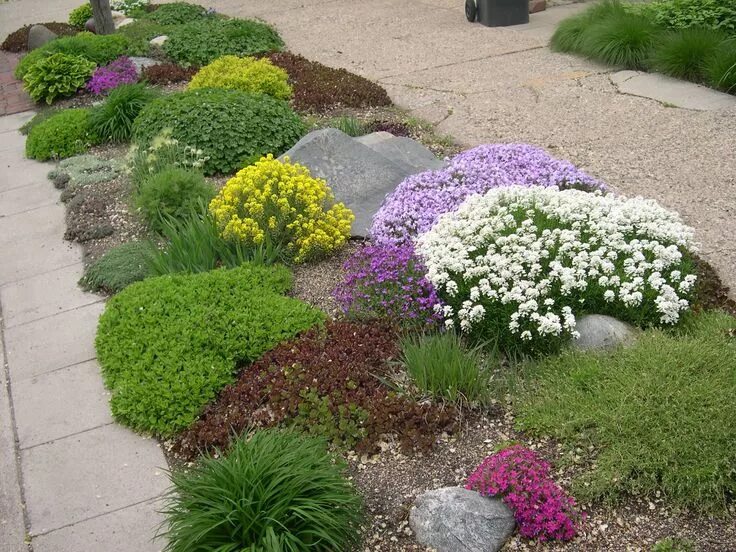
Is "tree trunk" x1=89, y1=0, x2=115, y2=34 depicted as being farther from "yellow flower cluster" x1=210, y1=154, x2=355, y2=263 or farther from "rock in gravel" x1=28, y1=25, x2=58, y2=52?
"yellow flower cluster" x1=210, y1=154, x2=355, y2=263

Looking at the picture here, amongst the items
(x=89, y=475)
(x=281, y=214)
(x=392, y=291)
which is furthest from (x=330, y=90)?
(x=89, y=475)

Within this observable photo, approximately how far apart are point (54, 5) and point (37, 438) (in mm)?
15265

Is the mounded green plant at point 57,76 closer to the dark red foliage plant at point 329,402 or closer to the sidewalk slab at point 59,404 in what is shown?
the sidewalk slab at point 59,404

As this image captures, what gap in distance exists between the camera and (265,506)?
3461mm

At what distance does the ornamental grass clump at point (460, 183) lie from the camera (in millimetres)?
5898

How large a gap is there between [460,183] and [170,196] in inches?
87.1

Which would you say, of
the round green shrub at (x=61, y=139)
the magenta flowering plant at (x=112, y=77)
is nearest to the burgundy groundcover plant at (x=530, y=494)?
the round green shrub at (x=61, y=139)

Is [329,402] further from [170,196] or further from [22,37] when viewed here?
[22,37]

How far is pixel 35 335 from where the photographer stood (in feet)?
18.5

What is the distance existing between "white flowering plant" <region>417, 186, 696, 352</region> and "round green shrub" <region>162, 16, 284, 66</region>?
6.72 m

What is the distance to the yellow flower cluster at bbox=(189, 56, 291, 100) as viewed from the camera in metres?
9.09

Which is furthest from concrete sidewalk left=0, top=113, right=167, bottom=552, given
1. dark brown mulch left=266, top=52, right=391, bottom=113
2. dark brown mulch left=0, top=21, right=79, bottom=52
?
dark brown mulch left=0, top=21, right=79, bottom=52

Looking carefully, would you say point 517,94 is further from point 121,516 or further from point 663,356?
point 121,516

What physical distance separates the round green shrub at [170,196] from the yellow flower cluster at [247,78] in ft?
8.33
